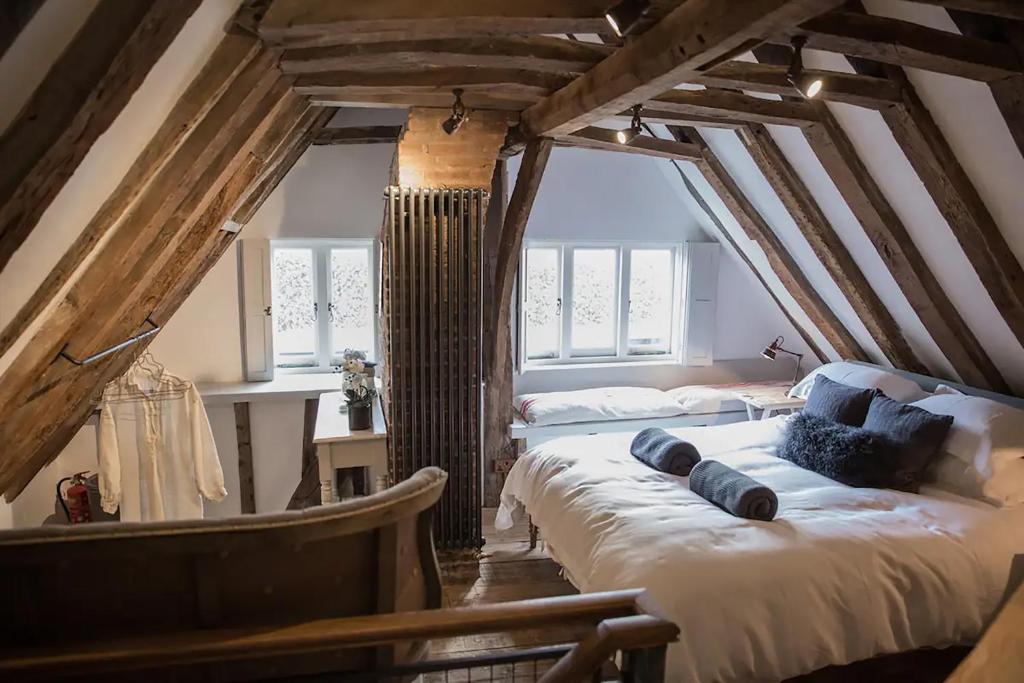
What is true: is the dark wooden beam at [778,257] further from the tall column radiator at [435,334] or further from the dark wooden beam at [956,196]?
the tall column radiator at [435,334]

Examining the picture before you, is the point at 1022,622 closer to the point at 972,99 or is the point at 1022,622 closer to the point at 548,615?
the point at 972,99

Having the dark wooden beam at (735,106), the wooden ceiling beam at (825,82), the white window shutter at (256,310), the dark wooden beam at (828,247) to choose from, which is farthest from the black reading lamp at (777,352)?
the white window shutter at (256,310)

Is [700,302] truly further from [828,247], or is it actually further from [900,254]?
[900,254]

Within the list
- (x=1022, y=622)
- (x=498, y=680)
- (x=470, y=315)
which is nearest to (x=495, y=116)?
(x=470, y=315)

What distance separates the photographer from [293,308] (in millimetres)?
4938

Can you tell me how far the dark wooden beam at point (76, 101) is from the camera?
1425 mm

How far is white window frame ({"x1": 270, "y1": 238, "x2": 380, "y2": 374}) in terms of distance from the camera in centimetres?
488

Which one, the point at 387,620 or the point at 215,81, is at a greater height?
the point at 215,81

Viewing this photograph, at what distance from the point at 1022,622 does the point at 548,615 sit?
85.9 inches

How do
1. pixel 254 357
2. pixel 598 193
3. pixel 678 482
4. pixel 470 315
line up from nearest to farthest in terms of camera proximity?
pixel 678 482 → pixel 470 315 → pixel 254 357 → pixel 598 193

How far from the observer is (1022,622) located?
2.66 meters

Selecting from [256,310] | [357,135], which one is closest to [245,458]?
[256,310]

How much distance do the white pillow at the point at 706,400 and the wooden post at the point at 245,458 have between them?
3045 mm

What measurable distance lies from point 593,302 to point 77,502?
3662 mm
